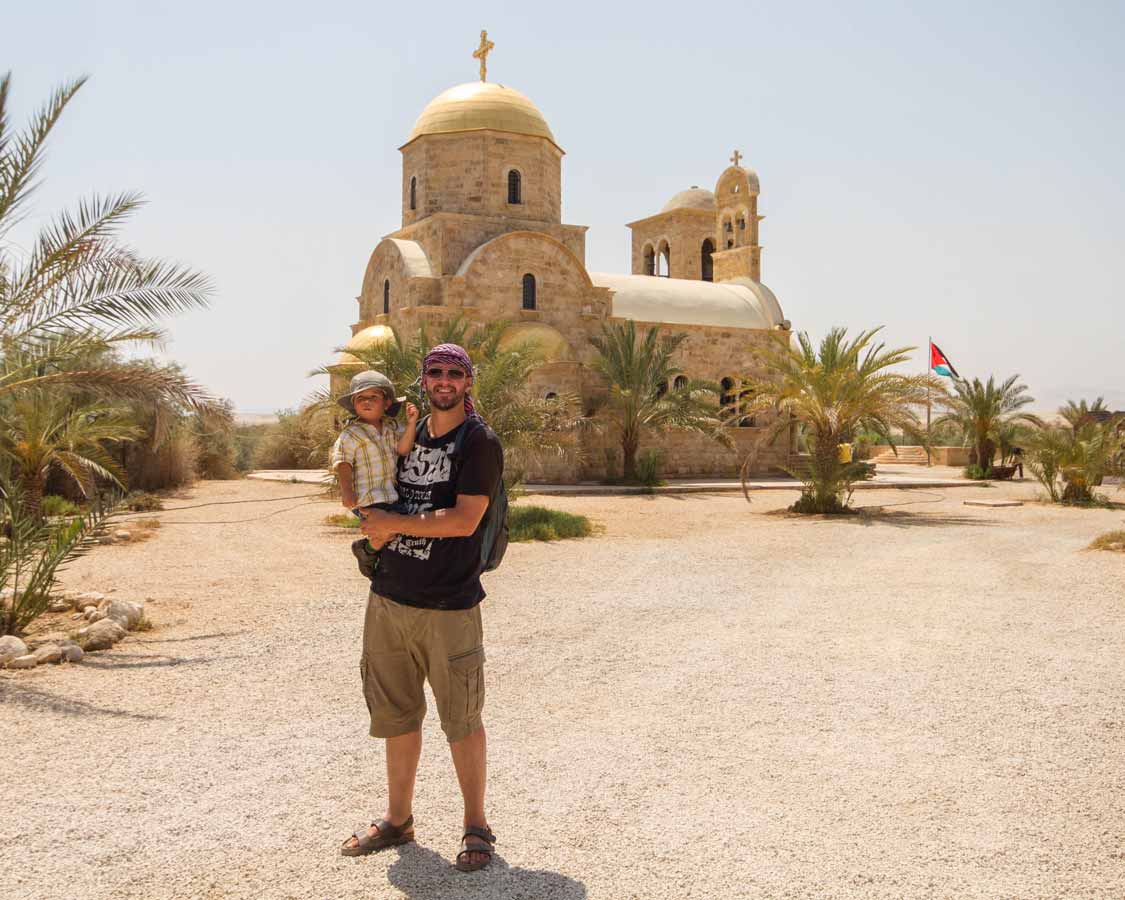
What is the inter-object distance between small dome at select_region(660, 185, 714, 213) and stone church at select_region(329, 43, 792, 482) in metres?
9.32

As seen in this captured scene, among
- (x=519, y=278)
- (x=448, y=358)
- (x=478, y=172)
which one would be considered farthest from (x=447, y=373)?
(x=478, y=172)

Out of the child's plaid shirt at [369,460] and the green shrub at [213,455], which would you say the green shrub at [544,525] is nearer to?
the child's plaid shirt at [369,460]

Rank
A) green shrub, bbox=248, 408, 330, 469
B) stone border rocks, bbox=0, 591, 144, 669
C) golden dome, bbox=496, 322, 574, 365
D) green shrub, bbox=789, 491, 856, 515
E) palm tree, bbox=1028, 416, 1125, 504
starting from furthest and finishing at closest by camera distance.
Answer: green shrub, bbox=248, 408, 330, 469
golden dome, bbox=496, 322, 574, 365
palm tree, bbox=1028, 416, 1125, 504
green shrub, bbox=789, 491, 856, 515
stone border rocks, bbox=0, 591, 144, 669

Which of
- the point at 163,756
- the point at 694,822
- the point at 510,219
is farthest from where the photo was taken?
the point at 510,219

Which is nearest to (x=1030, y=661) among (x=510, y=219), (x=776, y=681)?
(x=776, y=681)

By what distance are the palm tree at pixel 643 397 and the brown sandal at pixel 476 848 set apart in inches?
718

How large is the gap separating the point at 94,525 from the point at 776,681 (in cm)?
454

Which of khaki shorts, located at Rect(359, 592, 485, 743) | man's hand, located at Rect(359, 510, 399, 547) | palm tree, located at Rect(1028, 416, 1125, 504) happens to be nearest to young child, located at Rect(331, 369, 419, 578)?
man's hand, located at Rect(359, 510, 399, 547)

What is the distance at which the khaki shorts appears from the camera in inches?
121

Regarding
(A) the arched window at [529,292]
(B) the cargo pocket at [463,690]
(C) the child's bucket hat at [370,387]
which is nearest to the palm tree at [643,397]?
(A) the arched window at [529,292]

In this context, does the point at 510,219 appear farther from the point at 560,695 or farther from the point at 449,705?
the point at 449,705

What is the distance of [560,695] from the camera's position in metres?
5.06

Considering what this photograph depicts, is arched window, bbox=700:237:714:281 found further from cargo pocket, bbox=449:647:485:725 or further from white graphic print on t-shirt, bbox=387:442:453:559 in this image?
cargo pocket, bbox=449:647:485:725

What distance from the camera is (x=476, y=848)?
3.05 m
